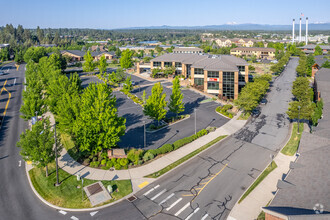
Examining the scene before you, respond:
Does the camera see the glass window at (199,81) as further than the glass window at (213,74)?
Yes

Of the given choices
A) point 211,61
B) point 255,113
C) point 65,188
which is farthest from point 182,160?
point 211,61

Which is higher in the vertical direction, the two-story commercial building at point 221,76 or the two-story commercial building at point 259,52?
the two-story commercial building at point 259,52

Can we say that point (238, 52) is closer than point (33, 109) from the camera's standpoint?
No

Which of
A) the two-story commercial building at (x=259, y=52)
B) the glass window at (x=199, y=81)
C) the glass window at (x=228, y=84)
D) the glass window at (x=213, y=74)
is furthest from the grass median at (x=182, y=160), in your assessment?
the two-story commercial building at (x=259, y=52)

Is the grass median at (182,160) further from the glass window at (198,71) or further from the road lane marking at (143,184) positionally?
the glass window at (198,71)

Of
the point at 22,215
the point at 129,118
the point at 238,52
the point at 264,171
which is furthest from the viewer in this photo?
the point at 238,52

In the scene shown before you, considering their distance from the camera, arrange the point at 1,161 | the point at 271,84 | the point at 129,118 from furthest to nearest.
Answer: the point at 271,84 → the point at 129,118 → the point at 1,161

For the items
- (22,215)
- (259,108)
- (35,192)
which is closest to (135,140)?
(35,192)

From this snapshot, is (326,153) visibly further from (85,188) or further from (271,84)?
(271,84)

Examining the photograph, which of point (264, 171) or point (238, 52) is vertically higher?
point (238, 52)
